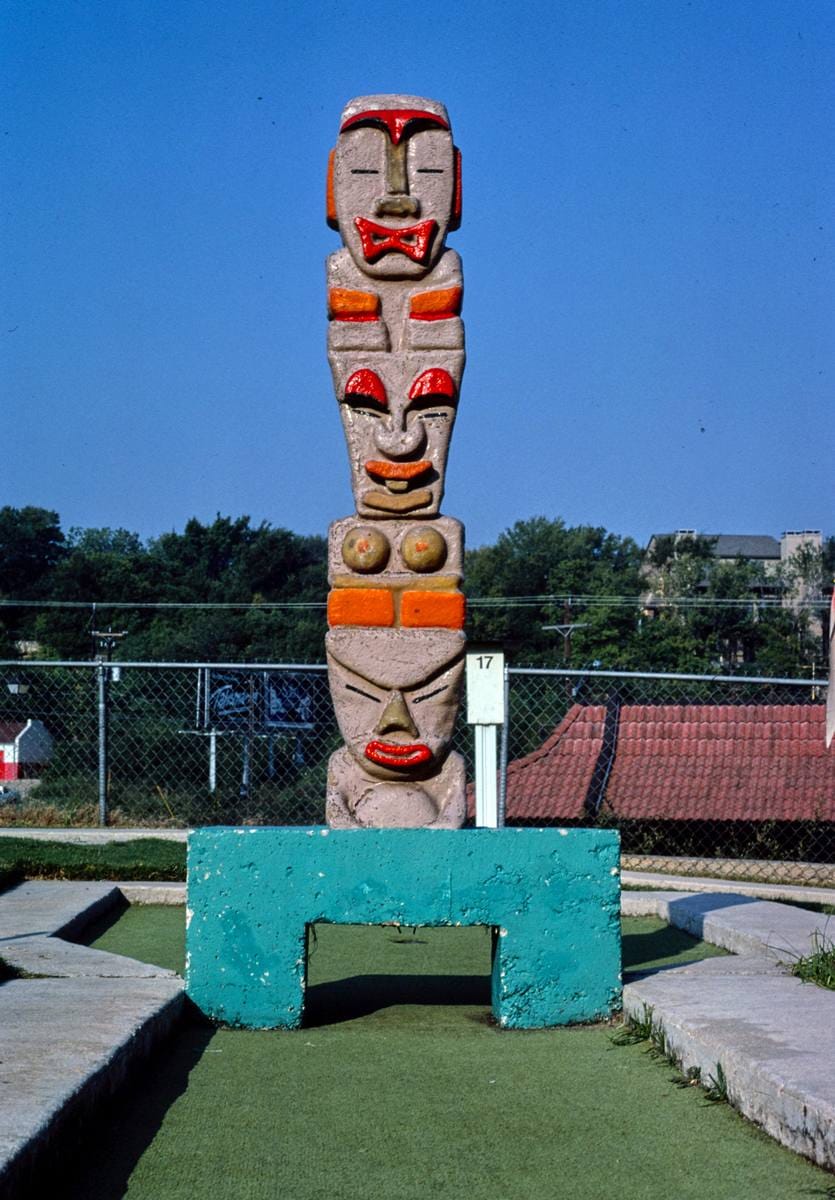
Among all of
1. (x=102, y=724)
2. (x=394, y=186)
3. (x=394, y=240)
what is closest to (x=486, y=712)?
(x=394, y=240)

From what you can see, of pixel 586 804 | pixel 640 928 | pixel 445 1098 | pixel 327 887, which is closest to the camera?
pixel 445 1098

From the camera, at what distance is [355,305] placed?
20.0 feet

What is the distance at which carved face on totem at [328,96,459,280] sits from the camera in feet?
20.1

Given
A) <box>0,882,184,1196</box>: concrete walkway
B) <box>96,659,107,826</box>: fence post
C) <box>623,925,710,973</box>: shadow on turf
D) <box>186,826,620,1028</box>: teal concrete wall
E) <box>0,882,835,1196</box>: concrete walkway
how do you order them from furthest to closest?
1. <box>96,659,107,826</box>: fence post
2. <box>623,925,710,973</box>: shadow on turf
3. <box>186,826,620,1028</box>: teal concrete wall
4. <box>0,882,835,1196</box>: concrete walkway
5. <box>0,882,184,1196</box>: concrete walkway

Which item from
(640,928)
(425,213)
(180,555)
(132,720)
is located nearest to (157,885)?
(640,928)

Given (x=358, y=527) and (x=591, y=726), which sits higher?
(x=358, y=527)

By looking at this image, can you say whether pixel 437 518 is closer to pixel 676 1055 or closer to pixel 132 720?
pixel 676 1055

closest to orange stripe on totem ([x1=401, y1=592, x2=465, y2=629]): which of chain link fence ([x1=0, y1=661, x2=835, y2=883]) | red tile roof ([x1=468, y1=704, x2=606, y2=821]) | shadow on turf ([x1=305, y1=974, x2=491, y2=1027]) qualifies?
shadow on turf ([x1=305, y1=974, x2=491, y2=1027])

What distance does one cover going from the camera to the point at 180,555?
48438 millimetres

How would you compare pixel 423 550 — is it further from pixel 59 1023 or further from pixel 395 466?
pixel 59 1023

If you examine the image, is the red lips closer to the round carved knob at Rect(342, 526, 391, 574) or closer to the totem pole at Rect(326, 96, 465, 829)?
the totem pole at Rect(326, 96, 465, 829)

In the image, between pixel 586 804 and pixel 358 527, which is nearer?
pixel 358 527

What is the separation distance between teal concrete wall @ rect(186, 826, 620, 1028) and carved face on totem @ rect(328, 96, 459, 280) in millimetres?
2538

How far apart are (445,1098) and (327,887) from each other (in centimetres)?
134
